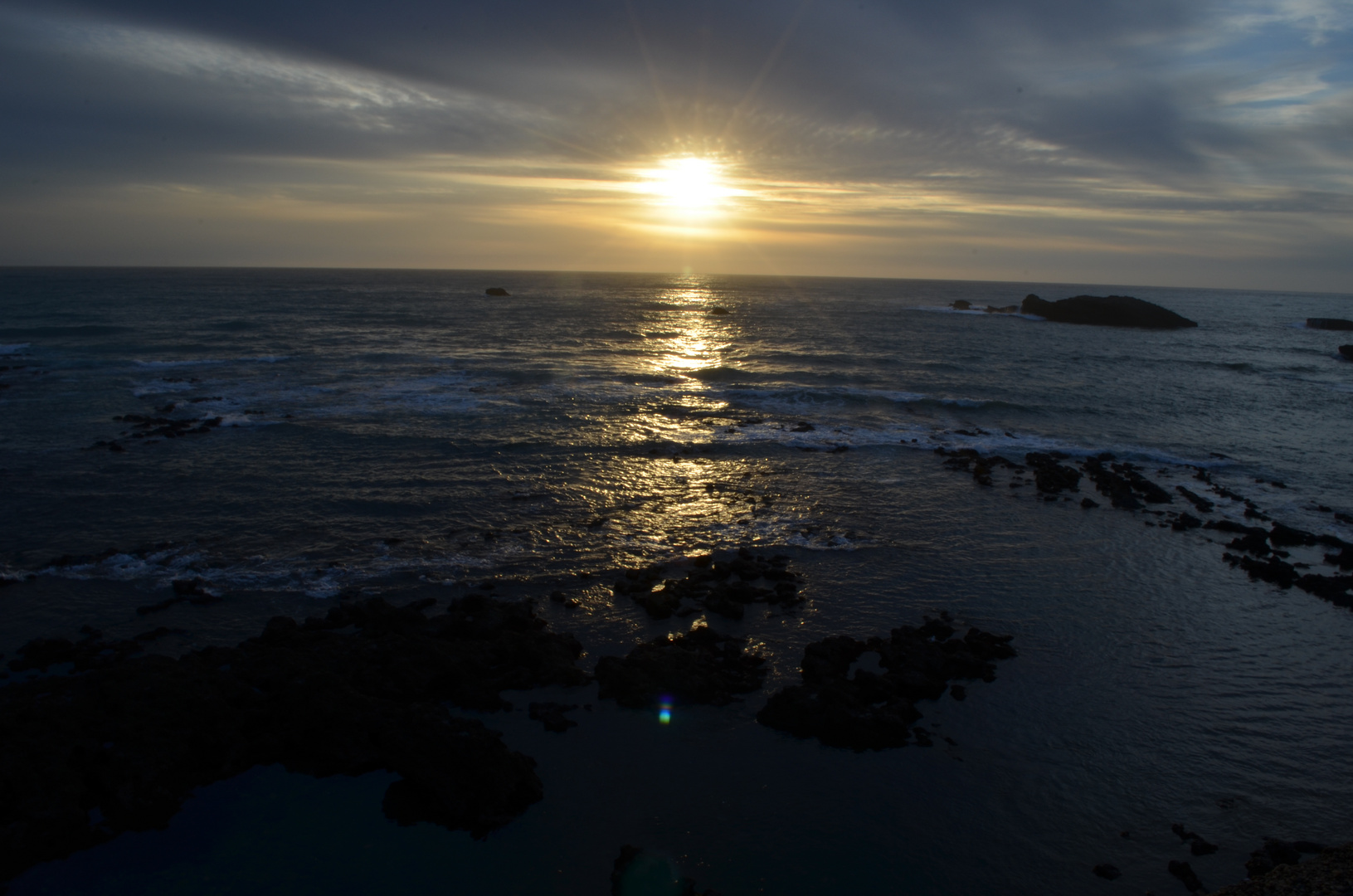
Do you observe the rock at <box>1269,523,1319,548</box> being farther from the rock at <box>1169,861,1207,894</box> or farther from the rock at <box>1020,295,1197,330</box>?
the rock at <box>1020,295,1197,330</box>

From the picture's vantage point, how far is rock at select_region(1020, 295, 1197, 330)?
281ft

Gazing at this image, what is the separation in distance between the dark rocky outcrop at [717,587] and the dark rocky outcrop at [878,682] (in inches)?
85.8

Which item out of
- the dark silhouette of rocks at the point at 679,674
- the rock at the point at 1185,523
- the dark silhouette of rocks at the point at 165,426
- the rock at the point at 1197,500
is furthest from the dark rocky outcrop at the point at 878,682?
the dark silhouette of rocks at the point at 165,426

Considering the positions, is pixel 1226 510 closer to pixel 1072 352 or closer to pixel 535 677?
pixel 535 677

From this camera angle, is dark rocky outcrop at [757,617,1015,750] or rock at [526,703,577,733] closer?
dark rocky outcrop at [757,617,1015,750]

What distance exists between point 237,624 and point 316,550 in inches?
131

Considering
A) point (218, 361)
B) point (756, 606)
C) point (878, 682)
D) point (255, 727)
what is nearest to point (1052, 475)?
point (756, 606)

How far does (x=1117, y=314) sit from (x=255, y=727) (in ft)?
330

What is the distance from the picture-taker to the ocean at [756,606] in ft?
27.1

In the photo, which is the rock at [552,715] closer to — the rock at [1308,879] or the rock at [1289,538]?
the rock at [1308,879]

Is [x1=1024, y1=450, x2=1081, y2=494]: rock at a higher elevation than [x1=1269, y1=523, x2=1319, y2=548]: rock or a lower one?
higher

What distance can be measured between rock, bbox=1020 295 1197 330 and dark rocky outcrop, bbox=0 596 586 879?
96.0m

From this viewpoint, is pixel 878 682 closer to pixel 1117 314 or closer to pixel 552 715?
pixel 552 715

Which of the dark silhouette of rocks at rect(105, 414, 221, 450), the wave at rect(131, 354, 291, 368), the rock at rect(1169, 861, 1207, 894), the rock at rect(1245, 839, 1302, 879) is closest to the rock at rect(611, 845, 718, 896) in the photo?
the rock at rect(1169, 861, 1207, 894)
